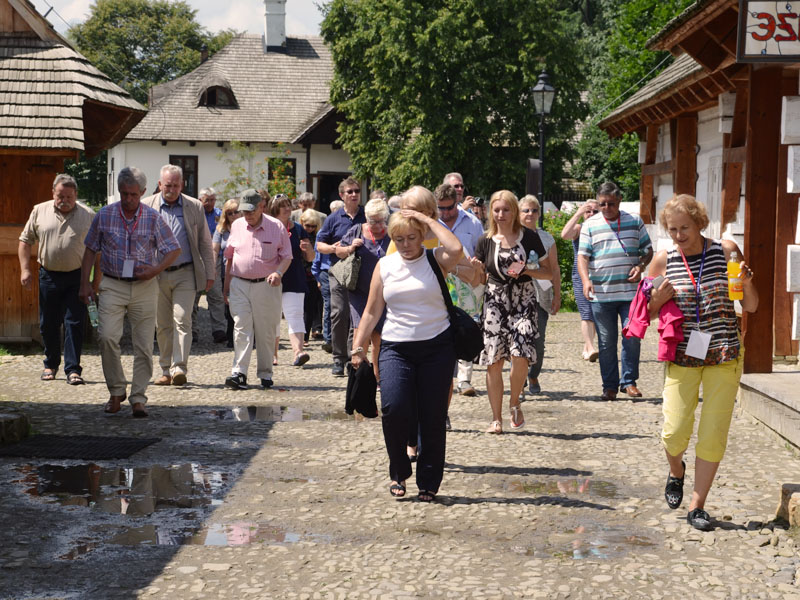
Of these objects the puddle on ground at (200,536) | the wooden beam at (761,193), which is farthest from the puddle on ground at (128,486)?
the wooden beam at (761,193)

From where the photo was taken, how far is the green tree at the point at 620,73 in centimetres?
3450

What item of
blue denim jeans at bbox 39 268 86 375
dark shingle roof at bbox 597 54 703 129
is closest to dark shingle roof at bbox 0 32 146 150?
blue denim jeans at bbox 39 268 86 375

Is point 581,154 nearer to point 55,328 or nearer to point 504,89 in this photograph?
point 504,89

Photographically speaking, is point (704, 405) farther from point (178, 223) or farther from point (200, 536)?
point (178, 223)

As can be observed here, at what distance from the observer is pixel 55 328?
11.5 meters

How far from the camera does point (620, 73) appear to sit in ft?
118

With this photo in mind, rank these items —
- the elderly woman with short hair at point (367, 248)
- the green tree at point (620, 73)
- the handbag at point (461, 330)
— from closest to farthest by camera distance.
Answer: the handbag at point (461, 330) → the elderly woman with short hair at point (367, 248) → the green tree at point (620, 73)

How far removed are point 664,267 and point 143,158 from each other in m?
45.1

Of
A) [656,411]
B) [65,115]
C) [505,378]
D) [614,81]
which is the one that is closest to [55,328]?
[65,115]

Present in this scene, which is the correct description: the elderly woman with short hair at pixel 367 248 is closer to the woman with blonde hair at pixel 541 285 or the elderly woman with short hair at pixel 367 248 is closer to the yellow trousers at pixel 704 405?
the woman with blonde hair at pixel 541 285

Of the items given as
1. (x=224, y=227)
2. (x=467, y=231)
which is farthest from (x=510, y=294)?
(x=224, y=227)

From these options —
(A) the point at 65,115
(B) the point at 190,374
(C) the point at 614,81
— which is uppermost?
(C) the point at 614,81

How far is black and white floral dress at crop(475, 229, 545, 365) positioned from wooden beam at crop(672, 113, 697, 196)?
950 centimetres

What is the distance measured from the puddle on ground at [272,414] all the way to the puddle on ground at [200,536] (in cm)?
330
